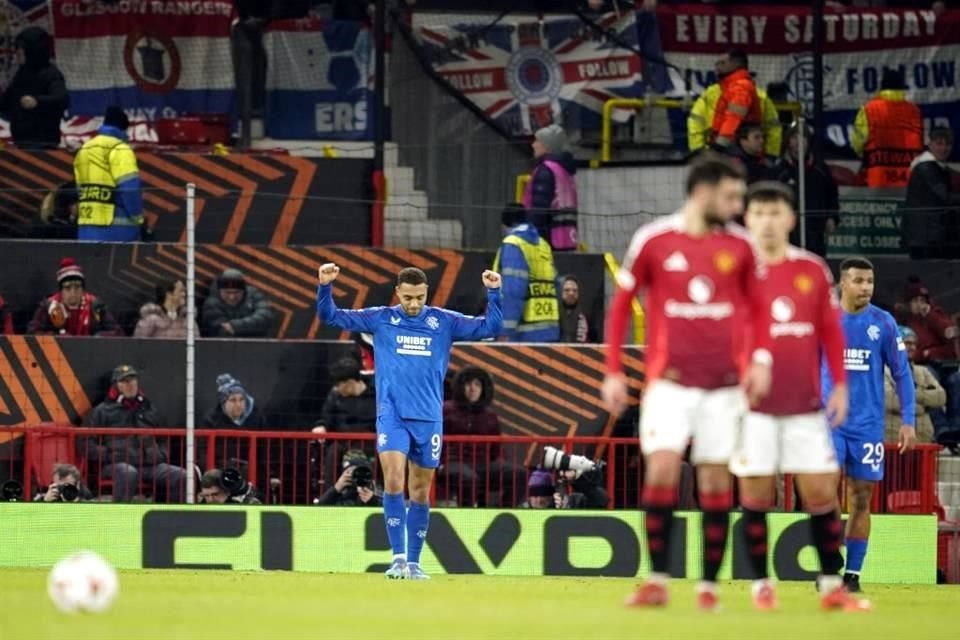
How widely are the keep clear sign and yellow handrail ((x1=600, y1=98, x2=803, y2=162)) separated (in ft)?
3.99

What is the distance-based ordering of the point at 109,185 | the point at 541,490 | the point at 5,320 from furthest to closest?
1. the point at 109,185
2. the point at 5,320
3. the point at 541,490

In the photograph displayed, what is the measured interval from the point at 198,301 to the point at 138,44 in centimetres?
409

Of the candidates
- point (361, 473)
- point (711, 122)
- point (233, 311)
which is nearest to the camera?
point (361, 473)

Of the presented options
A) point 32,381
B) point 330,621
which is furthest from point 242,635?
point 32,381

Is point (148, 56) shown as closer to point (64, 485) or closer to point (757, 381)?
point (64, 485)

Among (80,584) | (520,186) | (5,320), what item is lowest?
(80,584)

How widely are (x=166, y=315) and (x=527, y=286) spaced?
11.3 ft

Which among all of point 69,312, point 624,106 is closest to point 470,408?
point 69,312

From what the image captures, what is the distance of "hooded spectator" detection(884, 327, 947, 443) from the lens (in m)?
21.0

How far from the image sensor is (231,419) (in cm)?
2011

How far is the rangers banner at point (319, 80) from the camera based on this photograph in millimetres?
25203

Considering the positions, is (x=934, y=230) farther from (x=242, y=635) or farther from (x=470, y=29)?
(x=242, y=635)

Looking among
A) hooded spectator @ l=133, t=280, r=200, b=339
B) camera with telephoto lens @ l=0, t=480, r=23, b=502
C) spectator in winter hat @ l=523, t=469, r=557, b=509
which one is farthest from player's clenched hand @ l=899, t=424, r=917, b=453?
hooded spectator @ l=133, t=280, r=200, b=339

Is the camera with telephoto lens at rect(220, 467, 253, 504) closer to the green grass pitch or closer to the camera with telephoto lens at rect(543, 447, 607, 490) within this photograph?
the camera with telephoto lens at rect(543, 447, 607, 490)
